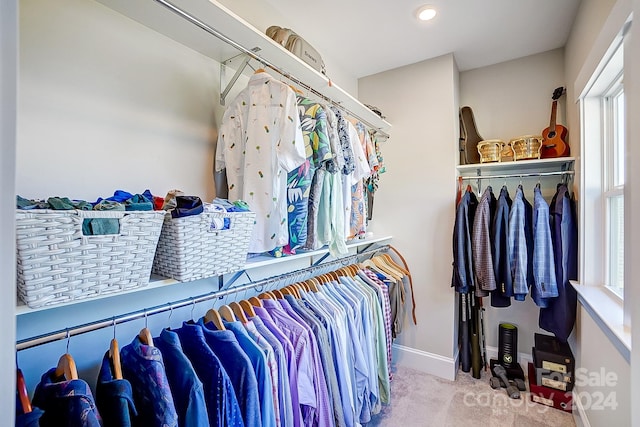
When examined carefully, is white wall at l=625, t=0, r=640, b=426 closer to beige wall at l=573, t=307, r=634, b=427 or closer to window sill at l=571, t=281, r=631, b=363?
window sill at l=571, t=281, r=631, b=363

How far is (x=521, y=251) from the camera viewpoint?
1985 millimetres

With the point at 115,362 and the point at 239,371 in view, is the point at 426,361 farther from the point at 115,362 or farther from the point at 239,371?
the point at 115,362

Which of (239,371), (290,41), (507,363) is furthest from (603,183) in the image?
(239,371)

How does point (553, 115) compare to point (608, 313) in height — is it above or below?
above

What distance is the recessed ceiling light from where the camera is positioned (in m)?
1.80

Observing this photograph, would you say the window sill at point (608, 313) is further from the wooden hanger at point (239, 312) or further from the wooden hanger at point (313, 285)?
the wooden hanger at point (239, 312)

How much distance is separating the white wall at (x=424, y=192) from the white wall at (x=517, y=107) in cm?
36

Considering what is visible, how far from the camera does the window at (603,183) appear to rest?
1.63 metres

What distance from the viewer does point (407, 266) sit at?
2.52 meters

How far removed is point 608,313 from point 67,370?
2098 millimetres

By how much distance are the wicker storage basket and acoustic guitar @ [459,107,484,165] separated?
2.40m

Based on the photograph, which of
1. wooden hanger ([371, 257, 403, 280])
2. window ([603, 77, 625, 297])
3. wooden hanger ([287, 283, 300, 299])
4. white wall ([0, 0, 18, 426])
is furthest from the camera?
wooden hanger ([371, 257, 403, 280])

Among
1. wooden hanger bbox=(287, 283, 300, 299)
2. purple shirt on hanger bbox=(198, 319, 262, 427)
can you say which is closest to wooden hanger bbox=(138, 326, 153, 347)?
purple shirt on hanger bbox=(198, 319, 262, 427)

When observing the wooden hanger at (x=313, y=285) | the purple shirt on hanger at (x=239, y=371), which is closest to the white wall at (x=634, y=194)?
the purple shirt on hanger at (x=239, y=371)
